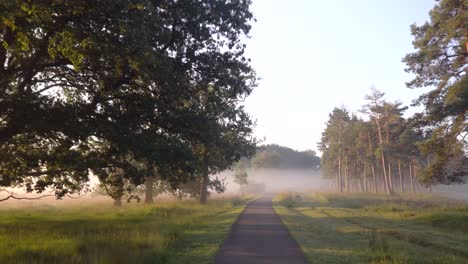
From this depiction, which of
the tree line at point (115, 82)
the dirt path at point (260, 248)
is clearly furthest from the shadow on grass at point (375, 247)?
the tree line at point (115, 82)

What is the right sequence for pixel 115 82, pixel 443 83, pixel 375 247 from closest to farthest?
pixel 375 247, pixel 115 82, pixel 443 83

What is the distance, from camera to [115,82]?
14.1m

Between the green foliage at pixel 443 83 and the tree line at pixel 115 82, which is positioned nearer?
the tree line at pixel 115 82

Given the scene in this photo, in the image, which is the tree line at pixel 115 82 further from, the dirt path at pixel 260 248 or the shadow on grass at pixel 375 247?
the shadow on grass at pixel 375 247

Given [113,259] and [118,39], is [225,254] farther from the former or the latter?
[118,39]

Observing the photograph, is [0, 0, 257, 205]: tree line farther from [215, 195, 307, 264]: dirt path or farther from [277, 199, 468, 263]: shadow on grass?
[277, 199, 468, 263]: shadow on grass

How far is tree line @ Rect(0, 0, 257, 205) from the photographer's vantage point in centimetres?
1106

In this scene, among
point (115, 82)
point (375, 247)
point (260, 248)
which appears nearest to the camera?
point (375, 247)

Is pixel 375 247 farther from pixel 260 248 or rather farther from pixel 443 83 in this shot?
pixel 443 83

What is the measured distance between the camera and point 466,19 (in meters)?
24.1

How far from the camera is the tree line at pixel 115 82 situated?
11.1 m

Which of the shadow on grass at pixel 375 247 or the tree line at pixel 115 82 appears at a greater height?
the tree line at pixel 115 82

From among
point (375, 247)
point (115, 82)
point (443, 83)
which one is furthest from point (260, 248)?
point (443, 83)

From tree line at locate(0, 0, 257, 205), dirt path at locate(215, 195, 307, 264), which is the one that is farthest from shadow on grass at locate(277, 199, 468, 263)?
tree line at locate(0, 0, 257, 205)
